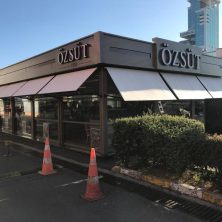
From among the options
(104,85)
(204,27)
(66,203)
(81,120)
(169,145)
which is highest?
(204,27)

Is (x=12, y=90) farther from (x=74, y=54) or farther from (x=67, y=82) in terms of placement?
(x=67, y=82)

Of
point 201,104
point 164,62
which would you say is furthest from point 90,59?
point 201,104

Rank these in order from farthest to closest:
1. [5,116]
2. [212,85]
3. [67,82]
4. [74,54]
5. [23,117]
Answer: [5,116], [23,117], [212,85], [74,54], [67,82]

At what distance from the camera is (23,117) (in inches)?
619

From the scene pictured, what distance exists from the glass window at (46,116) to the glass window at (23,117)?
914 mm

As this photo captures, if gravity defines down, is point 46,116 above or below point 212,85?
below

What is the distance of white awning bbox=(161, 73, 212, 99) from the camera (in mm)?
11398

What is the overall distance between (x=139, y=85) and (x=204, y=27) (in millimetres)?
29369

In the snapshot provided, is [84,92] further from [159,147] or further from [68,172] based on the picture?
[159,147]

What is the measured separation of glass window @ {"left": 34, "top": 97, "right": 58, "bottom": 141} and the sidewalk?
1.33 metres

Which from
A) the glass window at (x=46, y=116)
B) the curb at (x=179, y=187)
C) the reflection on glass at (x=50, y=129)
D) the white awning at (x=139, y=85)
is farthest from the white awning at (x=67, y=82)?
the curb at (x=179, y=187)

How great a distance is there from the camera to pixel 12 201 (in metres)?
5.68

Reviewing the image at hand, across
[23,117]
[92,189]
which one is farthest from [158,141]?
[23,117]

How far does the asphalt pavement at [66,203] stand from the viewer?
488cm
